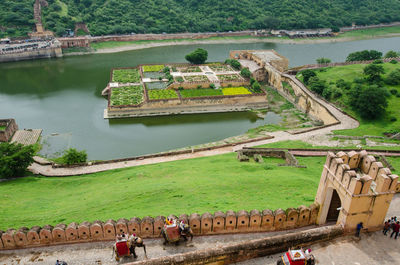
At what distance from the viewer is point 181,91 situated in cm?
5388

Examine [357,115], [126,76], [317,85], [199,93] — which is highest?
[317,85]

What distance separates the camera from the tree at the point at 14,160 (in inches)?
1091

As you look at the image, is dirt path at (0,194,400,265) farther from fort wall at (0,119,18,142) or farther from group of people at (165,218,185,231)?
fort wall at (0,119,18,142)

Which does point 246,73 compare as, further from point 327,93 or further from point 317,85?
point 327,93

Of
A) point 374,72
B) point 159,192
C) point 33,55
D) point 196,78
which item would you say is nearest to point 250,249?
point 159,192

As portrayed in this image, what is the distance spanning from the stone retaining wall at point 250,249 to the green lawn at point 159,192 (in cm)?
328

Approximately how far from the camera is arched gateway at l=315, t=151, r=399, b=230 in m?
14.4

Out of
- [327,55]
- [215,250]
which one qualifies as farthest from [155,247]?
[327,55]

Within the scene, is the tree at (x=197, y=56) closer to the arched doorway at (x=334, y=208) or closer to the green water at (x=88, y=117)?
the green water at (x=88, y=117)

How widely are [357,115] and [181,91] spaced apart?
2650 centimetres

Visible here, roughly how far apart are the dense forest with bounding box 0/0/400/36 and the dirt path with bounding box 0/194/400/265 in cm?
8618

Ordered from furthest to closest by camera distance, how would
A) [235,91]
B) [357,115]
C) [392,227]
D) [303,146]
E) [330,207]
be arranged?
[235,91] < [357,115] < [303,146] < [330,207] < [392,227]

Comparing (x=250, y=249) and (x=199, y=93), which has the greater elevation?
(x=250, y=249)

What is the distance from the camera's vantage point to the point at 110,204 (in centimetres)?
1972
